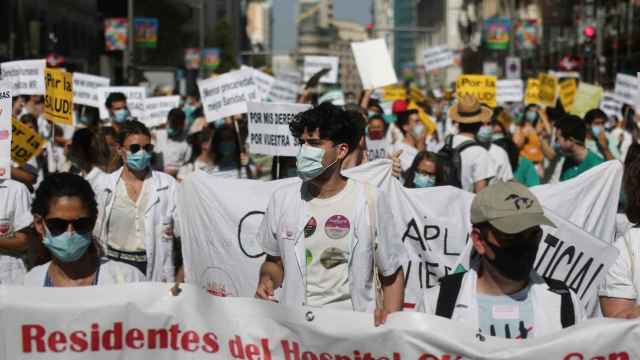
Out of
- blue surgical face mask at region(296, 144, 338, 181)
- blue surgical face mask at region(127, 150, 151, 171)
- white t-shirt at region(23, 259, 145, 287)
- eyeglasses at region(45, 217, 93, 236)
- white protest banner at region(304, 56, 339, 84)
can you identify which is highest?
white protest banner at region(304, 56, 339, 84)

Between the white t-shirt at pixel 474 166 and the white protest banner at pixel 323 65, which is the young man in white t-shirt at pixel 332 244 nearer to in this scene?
the white t-shirt at pixel 474 166

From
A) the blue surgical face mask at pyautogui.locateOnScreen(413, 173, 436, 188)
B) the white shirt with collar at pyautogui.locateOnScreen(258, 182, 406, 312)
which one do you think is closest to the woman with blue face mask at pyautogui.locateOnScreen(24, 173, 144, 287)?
the white shirt with collar at pyautogui.locateOnScreen(258, 182, 406, 312)

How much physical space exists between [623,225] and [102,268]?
4133 millimetres

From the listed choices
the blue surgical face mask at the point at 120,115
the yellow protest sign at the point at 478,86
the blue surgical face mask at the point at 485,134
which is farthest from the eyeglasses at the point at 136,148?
the yellow protest sign at the point at 478,86

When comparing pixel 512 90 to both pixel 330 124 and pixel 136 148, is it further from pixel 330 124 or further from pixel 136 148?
pixel 330 124

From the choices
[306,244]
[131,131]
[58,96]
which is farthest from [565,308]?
[58,96]

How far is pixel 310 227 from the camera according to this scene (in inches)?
208

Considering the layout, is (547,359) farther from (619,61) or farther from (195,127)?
(619,61)

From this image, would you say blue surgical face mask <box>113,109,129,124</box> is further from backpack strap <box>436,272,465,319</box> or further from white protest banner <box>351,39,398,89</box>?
backpack strap <box>436,272,465,319</box>

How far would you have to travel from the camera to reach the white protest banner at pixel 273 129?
9500 mm

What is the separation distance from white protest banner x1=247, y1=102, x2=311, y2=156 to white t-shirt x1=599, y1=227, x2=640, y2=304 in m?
4.94

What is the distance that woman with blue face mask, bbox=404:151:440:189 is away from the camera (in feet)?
26.4

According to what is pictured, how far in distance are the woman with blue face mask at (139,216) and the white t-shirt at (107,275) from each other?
202 centimetres

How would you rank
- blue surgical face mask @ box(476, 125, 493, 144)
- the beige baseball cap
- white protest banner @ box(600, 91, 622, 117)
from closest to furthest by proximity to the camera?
the beige baseball cap < blue surgical face mask @ box(476, 125, 493, 144) < white protest banner @ box(600, 91, 622, 117)
